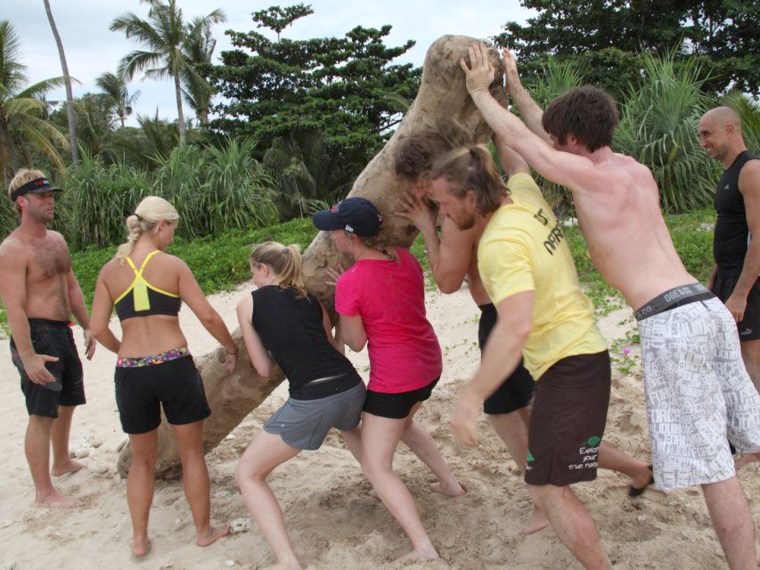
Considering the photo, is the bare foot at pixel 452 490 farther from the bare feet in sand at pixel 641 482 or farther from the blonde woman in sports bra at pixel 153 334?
the blonde woman in sports bra at pixel 153 334

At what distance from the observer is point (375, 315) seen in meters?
3.22

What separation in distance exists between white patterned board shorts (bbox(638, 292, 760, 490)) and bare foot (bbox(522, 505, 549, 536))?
1.04 meters

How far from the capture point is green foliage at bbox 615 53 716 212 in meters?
10.5

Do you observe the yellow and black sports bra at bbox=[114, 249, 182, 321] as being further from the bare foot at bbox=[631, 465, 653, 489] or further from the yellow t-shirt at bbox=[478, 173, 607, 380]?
the bare foot at bbox=[631, 465, 653, 489]

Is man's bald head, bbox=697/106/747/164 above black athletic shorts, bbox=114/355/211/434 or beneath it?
above

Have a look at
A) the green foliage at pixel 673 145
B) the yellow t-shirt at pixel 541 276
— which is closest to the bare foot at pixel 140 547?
the yellow t-shirt at pixel 541 276

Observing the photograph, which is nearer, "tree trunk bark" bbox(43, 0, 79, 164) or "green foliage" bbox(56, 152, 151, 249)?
"green foliage" bbox(56, 152, 151, 249)

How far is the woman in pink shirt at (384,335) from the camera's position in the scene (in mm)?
3186

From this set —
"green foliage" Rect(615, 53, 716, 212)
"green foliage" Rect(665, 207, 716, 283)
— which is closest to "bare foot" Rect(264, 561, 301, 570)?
A: "green foliage" Rect(665, 207, 716, 283)

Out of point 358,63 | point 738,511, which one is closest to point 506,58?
point 738,511

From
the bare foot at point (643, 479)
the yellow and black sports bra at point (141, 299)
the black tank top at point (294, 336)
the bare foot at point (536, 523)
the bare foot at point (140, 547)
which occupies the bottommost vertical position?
the bare foot at point (140, 547)

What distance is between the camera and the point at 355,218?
319cm

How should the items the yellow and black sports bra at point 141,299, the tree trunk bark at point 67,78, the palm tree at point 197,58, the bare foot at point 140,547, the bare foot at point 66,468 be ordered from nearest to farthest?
the yellow and black sports bra at point 141,299, the bare foot at point 140,547, the bare foot at point 66,468, the tree trunk bark at point 67,78, the palm tree at point 197,58

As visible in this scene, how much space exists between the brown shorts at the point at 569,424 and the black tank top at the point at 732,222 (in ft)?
6.21
